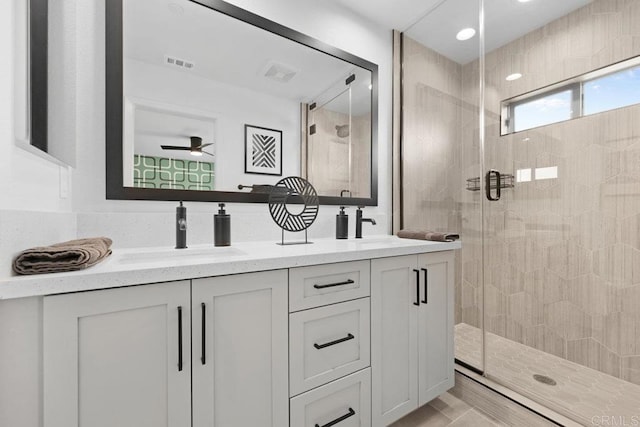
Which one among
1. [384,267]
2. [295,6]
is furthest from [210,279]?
[295,6]

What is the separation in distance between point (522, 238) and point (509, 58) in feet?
4.38

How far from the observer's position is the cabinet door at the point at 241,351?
2.62 ft

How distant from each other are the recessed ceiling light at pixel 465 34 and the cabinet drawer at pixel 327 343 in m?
2.02

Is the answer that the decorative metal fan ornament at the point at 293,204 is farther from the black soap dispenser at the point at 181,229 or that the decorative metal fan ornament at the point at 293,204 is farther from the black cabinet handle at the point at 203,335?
the black cabinet handle at the point at 203,335

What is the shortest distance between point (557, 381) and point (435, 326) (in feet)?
3.08

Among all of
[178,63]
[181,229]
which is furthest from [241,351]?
[178,63]

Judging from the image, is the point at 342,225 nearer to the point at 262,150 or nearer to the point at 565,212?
the point at 262,150

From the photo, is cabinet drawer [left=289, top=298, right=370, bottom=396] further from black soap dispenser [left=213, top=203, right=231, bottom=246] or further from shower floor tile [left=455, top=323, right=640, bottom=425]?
shower floor tile [left=455, top=323, right=640, bottom=425]

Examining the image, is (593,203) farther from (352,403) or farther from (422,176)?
(352,403)

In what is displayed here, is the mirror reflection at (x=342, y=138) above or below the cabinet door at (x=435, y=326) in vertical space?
above

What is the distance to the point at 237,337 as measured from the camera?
2.81 feet

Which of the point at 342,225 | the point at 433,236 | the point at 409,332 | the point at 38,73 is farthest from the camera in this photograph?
the point at 342,225

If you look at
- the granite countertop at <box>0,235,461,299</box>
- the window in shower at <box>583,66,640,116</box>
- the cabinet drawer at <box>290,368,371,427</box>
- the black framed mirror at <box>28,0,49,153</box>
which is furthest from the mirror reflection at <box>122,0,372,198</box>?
the window in shower at <box>583,66,640,116</box>

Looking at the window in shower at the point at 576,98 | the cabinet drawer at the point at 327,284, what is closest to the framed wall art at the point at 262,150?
the cabinet drawer at the point at 327,284
